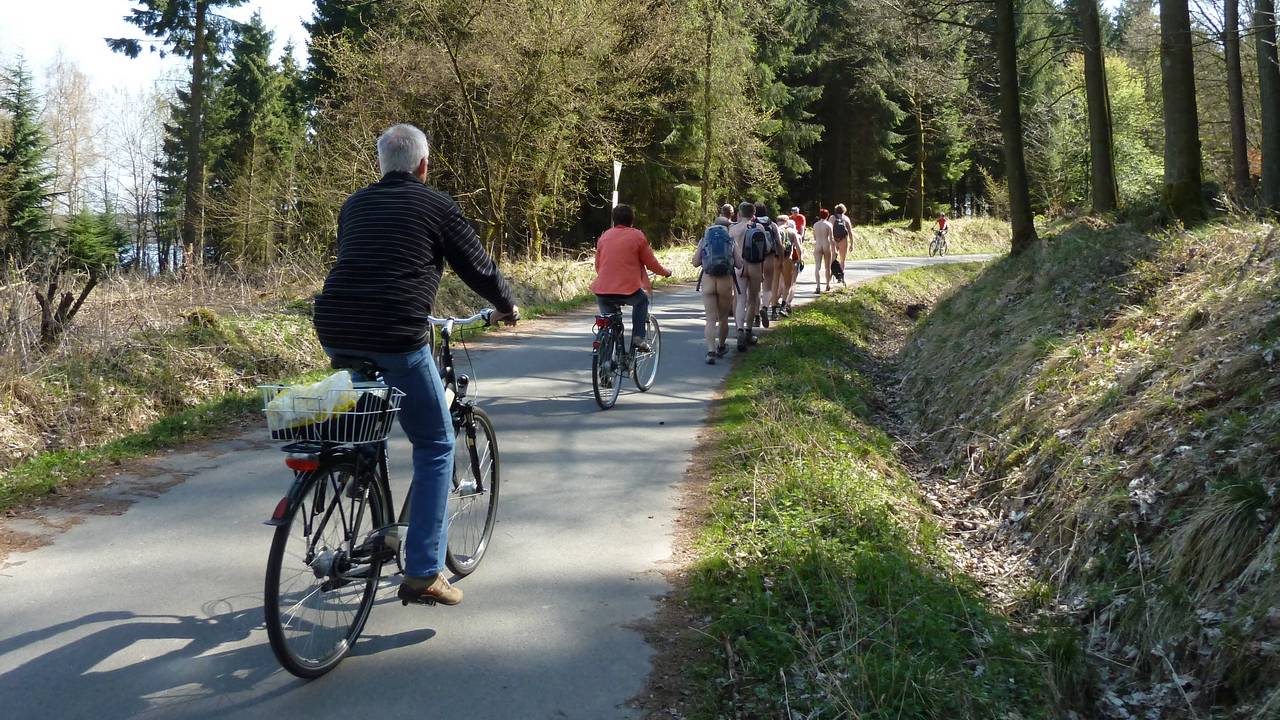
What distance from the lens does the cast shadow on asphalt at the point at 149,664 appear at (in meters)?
3.59

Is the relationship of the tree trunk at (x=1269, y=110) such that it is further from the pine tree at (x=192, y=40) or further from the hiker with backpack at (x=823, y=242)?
the pine tree at (x=192, y=40)

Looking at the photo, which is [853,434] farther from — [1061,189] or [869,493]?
[1061,189]

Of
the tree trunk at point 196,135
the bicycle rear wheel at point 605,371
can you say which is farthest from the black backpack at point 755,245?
the tree trunk at point 196,135

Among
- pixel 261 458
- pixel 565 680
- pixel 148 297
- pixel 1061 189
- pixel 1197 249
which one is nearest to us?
pixel 565 680

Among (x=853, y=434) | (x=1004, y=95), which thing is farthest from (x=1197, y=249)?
(x=1004, y=95)

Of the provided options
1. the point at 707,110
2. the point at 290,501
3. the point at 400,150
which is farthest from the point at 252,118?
the point at 290,501

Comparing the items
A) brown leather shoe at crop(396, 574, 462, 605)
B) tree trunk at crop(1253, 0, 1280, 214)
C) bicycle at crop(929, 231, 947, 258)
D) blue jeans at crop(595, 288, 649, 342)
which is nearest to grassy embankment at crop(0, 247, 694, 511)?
brown leather shoe at crop(396, 574, 462, 605)

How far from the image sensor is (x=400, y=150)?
4199 mm

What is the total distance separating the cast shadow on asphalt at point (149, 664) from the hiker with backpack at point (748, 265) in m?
9.44

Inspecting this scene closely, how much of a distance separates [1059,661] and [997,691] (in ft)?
1.94

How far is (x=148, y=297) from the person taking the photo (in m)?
11.6

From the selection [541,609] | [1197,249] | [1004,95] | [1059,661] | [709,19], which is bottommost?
[1059,661]

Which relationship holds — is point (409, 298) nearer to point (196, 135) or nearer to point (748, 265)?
point (748, 265)

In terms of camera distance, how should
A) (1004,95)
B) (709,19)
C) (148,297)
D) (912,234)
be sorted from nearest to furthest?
(148,297) → (1004,95) → (709,19) → (912,234)
